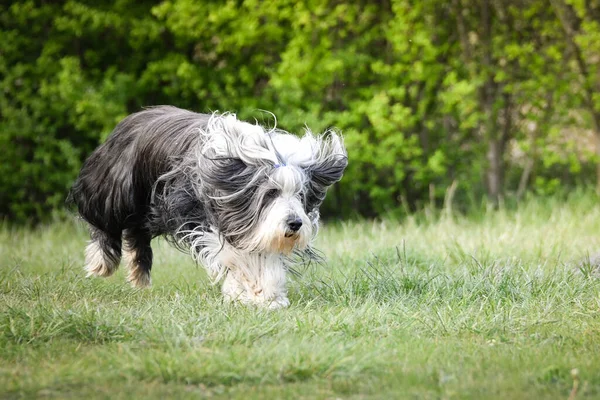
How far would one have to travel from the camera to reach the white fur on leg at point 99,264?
19.5ft

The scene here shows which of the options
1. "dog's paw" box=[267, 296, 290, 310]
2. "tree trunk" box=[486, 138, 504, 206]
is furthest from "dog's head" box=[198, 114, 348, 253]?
"tree trunk" box=[486, 138, 504, 206]

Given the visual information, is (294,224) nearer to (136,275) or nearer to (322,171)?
(322,171)

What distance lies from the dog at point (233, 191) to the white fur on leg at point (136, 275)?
0.44m

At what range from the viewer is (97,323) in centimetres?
407

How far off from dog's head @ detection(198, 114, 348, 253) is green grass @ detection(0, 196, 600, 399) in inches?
15.3

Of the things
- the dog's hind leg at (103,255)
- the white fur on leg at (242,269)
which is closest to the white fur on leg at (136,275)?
the dog's hind leg at (103,255)

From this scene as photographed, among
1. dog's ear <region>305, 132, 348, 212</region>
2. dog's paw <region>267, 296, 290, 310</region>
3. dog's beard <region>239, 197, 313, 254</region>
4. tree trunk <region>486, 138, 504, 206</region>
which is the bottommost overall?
tree trunk <region>486, 138, 504, 206</region>

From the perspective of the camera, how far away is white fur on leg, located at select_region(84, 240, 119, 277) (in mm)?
5953

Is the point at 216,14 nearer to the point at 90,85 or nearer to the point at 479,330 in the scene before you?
the point at 90,85

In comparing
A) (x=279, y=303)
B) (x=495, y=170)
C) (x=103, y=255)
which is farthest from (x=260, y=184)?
(x=495, y=170)

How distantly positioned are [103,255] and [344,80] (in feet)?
14.9

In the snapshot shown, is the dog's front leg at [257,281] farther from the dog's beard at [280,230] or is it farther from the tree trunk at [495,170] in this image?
the tree trunk at [495,170]

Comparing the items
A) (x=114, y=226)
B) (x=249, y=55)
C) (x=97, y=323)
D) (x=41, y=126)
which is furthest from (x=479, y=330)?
(x=41, y=126)

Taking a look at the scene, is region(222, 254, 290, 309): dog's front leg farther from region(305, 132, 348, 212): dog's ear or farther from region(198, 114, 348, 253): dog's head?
region(305, 132, 348, 212): dog's ear
